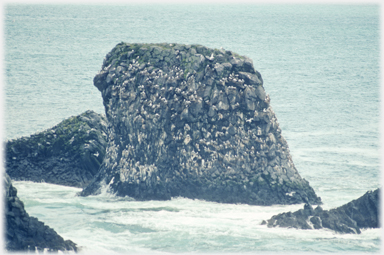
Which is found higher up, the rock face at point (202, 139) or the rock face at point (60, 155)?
the rock face at point (202, 139)

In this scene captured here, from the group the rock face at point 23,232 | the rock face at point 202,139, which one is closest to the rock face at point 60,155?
the rock face at point 202,139

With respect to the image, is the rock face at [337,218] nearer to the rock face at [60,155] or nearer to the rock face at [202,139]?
the rock face at [202,139]

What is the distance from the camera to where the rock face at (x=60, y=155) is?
152 ft

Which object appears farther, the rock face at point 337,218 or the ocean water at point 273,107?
the rock face at point 337,218

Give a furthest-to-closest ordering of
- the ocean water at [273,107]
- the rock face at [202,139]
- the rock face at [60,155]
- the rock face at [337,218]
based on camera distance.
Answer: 1. the rock face at [60,155]
2. the rock face at [202,139]
3. the rock face at [337,218]
4. the ocean water at [273,107]

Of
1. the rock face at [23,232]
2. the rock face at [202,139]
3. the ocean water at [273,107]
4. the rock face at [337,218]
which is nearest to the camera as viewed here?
the rock face at [23,232]

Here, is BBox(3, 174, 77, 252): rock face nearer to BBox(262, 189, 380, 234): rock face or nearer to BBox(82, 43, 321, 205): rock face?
BBox(82, 43, 321, 205): rock face

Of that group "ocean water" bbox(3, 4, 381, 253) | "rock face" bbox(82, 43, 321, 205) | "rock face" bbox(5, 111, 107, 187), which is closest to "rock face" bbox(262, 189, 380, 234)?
"ocean water" bbox(3, 4, 381, 253)

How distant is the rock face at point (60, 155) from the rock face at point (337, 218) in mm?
15522

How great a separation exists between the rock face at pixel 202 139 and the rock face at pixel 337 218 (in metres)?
3.84

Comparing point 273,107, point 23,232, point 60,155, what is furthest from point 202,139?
point 273,107

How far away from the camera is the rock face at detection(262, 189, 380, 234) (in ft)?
117

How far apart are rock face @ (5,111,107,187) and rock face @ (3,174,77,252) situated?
15.1 m

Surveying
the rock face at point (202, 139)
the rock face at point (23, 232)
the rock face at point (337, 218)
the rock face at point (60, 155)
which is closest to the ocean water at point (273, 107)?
the rock face at point (337, 218)
